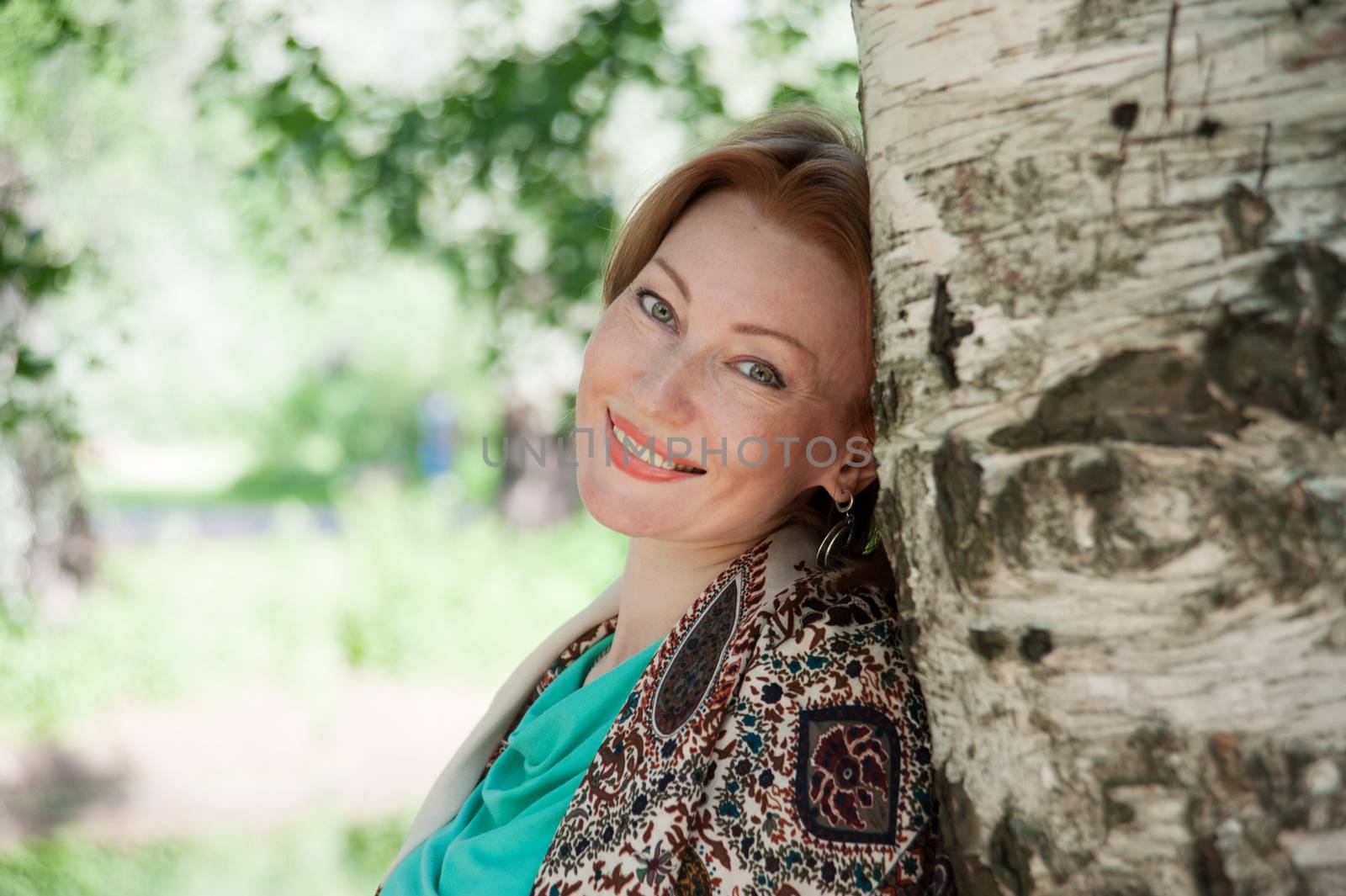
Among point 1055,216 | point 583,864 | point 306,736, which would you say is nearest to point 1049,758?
point 1055,216

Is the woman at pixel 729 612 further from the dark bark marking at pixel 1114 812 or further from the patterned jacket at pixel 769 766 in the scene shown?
the dark bark marking at pixel 1114 812

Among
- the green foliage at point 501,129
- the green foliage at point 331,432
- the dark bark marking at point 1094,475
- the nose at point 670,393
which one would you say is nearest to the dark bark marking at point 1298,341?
the dark bark marking at point 1094,475

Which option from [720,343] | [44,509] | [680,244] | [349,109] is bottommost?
[720,343]

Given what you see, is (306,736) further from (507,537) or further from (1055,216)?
(1055,216)

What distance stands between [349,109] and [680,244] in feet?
14.0

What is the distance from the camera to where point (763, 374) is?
1851mm

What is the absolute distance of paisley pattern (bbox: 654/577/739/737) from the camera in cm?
162

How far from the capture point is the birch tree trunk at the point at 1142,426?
3.12 feet

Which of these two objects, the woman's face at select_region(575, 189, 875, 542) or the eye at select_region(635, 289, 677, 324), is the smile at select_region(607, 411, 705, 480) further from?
the eye at select_region(635, 289, 677, 324)

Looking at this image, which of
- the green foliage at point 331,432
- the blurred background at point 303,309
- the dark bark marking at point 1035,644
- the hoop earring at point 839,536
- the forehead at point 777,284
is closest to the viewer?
the dark bark marking at point 1035,644

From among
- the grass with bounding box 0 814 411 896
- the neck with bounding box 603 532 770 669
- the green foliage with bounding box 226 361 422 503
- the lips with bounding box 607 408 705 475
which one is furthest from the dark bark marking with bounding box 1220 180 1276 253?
the green foliage with bounding box 226 361 422 503

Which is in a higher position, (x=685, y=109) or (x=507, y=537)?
(x=685, y=109)

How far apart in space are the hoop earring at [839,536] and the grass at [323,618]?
802cm

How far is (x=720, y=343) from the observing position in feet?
6.03
